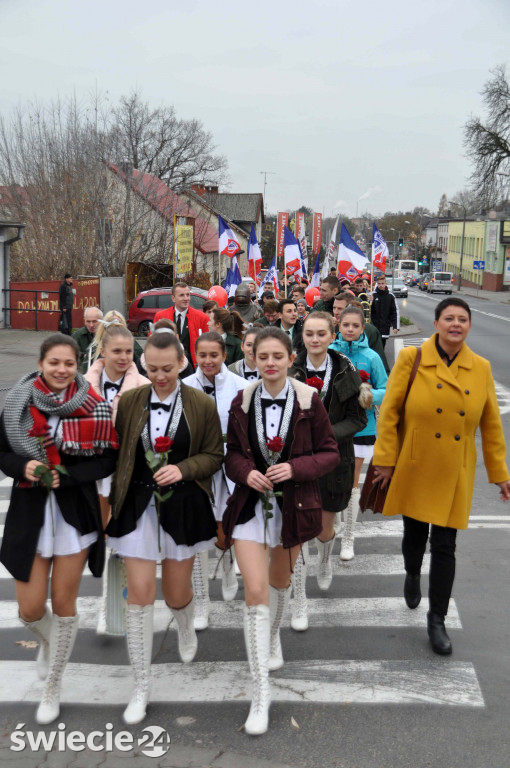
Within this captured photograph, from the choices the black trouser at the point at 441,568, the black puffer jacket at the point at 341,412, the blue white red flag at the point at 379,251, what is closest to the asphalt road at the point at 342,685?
the black trouser at the point at 441,568

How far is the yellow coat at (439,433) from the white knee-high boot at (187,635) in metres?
1.43

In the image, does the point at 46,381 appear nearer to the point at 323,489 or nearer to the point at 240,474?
the point at 240,474

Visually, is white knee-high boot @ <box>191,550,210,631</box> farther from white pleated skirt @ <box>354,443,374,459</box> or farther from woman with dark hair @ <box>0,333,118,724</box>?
white pleated skirt @ <box>354,443,374,459</box>

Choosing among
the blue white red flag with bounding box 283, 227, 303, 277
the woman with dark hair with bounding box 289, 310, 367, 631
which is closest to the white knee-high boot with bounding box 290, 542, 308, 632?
the woman with dark hair with bounding box 289, 310, 367, 631

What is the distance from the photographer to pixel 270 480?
3.83 meters

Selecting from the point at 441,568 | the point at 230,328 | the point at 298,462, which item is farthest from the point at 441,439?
the point at 230,328

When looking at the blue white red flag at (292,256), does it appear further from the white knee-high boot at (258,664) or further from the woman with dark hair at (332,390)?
the white knee-high boot at (258,664)

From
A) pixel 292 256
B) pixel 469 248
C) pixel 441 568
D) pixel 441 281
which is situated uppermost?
pixel 469 248

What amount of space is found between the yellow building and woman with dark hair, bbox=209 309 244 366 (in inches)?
2886

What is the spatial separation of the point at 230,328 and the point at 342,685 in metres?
3.92

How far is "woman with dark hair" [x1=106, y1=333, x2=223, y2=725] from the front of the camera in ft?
12.6

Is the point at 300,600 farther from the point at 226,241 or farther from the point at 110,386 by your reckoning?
the point at 226,241

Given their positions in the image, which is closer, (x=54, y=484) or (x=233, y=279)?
(x=54, y=484)

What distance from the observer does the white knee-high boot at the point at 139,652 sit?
150 inches
